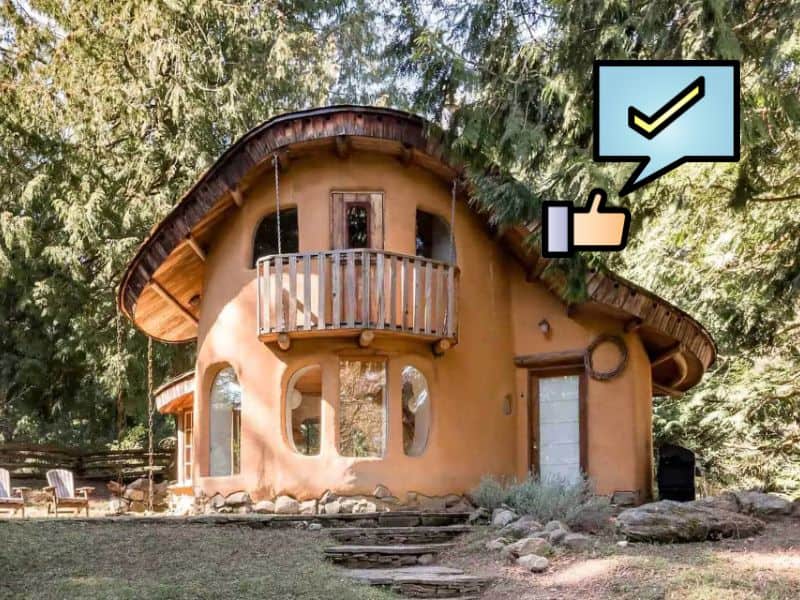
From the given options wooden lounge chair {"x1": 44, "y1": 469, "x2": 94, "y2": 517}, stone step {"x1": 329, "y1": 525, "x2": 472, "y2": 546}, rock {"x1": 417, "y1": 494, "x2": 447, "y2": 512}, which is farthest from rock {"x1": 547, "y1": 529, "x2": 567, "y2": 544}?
wooden lounge chair {"x1": 44, "y1": 469, "x2": 94, "y2": 517}

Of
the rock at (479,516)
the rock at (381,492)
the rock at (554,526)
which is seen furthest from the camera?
the rock at (381,492)

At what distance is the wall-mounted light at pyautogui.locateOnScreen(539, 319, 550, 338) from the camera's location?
13.5 metres

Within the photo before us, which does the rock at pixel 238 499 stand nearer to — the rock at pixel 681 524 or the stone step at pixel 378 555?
the stone step at pixel 378 555

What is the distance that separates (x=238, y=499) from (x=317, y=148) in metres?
4.80

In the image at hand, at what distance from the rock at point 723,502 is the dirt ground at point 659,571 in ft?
3.00

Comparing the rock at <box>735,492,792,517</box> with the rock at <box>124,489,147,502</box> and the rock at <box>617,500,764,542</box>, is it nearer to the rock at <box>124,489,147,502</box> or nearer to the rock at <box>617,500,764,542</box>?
the rock at <box>617,500,764,542</box>

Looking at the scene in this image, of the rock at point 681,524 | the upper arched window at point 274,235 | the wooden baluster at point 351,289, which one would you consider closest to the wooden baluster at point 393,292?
the wooden baluster at point 351,289

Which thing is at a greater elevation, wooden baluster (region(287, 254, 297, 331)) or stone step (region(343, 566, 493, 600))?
wooden baluster (region(287, 254, 297, 331))

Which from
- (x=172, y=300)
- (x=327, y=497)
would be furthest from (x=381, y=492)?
(x=172, y=300)

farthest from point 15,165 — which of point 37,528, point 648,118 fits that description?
point 648,118

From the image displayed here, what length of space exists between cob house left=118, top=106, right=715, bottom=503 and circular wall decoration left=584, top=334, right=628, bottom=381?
28mm

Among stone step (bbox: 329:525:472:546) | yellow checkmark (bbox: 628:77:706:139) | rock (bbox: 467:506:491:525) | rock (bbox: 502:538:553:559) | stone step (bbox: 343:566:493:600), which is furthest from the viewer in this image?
rock (bbox: 467:506:491:525)

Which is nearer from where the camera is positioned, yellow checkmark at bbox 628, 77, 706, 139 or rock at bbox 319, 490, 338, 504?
yellow checkmark at bbox 628, 77, 706, 139

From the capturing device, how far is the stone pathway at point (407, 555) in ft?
27.0
